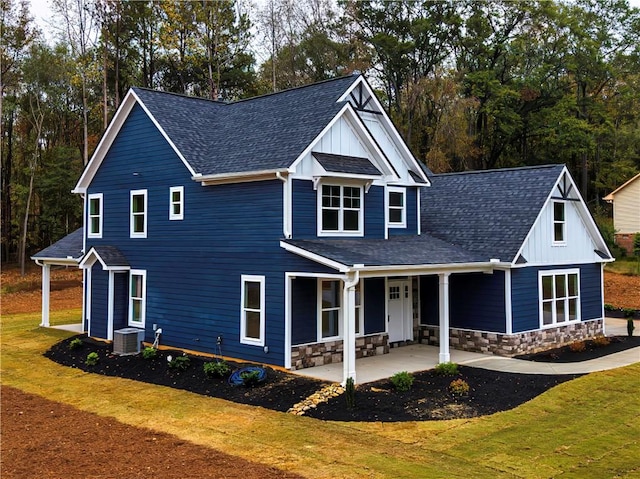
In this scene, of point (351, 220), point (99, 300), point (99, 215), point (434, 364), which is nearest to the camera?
point (434, 364)

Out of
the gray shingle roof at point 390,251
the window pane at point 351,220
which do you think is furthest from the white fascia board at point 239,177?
the window pane at point 351,220

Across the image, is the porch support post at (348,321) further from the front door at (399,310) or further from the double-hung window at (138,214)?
the double-hung window at (138,214)

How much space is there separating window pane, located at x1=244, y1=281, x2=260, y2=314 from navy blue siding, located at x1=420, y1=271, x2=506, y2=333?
6652 mm

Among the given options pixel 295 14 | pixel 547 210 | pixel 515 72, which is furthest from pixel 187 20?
pixel 547 210

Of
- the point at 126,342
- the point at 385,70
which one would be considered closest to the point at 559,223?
the point at 126,342

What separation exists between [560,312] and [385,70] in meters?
28.8

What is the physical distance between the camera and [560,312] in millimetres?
19781

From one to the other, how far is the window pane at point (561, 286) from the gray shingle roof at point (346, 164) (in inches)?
295

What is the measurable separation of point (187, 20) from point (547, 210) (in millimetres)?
27924

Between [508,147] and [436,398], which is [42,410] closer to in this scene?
[436,398]

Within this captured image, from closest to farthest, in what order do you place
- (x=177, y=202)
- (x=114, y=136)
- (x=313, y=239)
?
(x=313, y=239) < (x=177, y=202) < (x=114, y=136)

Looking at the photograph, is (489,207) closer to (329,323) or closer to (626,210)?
(329,323)

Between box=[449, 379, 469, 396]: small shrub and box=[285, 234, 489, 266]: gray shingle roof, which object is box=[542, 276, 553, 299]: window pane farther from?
box=[449, 379, 469, 396]: small shrub

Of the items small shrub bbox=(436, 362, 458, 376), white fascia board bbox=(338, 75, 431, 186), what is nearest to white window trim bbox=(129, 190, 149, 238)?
white fascia board bbox=(338, 75, 431, 186)
